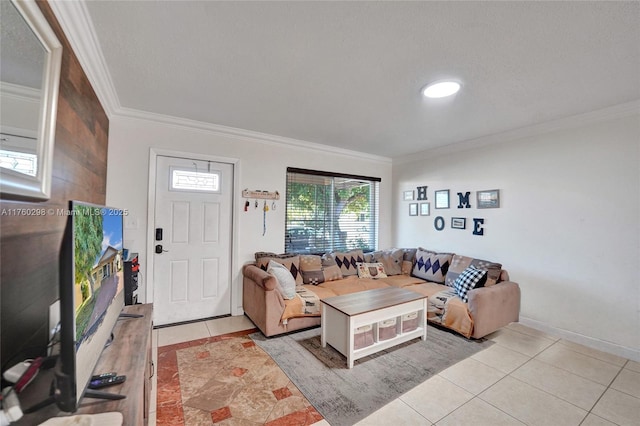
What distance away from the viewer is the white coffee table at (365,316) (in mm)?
2385

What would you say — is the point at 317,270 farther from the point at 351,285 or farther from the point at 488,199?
the point at 488,199

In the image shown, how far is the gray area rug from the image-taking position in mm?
1897

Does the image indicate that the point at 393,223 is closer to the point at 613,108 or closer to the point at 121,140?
the point at 613,108

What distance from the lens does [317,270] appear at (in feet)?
12.2

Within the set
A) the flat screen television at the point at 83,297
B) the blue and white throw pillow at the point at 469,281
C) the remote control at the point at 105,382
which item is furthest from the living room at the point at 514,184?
the remote control at the point at 105,382

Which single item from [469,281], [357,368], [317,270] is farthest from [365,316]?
[469,281]

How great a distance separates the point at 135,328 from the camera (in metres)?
1.75

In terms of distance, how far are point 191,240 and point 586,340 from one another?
4.56 meters

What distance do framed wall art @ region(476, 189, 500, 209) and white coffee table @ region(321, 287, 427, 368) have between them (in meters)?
1.79

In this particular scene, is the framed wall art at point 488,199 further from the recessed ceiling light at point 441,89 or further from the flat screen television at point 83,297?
the flat screen television at point 83,297

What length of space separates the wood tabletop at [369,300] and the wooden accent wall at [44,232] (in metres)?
1.97

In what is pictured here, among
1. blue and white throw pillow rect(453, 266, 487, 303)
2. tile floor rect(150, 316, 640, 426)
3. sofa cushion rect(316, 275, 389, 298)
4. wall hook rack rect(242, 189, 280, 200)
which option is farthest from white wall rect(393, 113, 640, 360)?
wall hook rack rect(242, 189, 280, 200)

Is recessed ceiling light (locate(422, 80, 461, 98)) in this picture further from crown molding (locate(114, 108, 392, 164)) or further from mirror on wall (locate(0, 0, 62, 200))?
mirror on wall (locate(0, 0, 62, 200))

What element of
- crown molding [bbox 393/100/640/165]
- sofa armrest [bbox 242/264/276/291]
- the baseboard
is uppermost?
crown molding [bbox 393/100/640/165]
